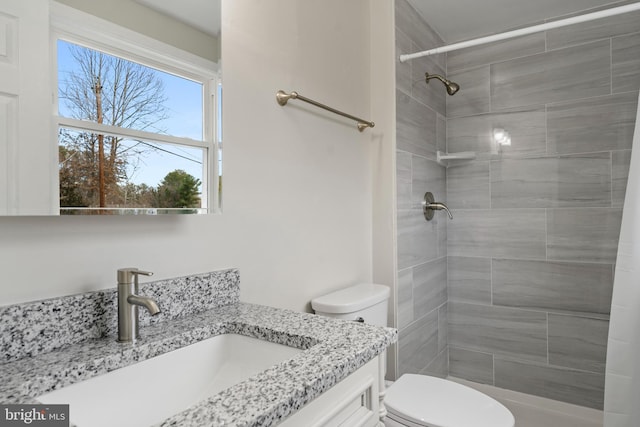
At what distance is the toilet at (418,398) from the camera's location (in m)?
1.53

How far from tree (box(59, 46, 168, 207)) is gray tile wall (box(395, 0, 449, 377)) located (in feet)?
4.56

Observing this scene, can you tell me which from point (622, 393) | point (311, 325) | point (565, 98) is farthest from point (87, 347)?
point (565, 98)

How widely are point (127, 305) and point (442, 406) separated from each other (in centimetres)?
127

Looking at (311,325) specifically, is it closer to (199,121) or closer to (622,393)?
(199,121)

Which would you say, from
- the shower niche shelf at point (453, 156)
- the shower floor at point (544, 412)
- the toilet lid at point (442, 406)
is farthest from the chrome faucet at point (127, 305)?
the shower floor at point (544, 412)

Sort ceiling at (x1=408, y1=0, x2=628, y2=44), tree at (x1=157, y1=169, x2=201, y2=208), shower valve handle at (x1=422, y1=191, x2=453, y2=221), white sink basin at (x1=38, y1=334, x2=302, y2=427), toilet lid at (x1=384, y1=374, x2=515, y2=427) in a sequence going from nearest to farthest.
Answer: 1. white sink basin at (x1=38, y1=334, x2=302, y2=427)
2. tree at (x1=157, y1=169, x2=201, y2=208)
3. toilet lid at (x1=384, y1=374, x2=515, y2=427)
4. ceiling at (x1=408, y1=0, x2=628, y2=44)
5. shower valve handle at (x1=422, y1=191, x2=453, y2=221)

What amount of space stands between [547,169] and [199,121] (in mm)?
2187

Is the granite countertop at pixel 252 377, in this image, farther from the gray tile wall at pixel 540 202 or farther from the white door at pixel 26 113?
the gray tile wall at pixel 540 202

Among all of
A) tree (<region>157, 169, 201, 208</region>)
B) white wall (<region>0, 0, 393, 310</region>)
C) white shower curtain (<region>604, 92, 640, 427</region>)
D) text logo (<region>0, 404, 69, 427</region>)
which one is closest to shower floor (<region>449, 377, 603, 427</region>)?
white shower curtain (<region>604, 92, 640, 427</region>)

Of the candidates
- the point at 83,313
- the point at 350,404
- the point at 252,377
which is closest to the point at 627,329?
the point at 350,404

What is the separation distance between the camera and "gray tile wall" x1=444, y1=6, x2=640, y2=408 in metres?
2.36

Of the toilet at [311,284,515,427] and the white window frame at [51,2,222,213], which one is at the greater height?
the white window frame at [51,2,222,213]

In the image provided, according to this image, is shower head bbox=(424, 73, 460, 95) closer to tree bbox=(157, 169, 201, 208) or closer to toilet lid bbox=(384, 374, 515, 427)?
toilet lid bbox=(384, 374, 515, 427)

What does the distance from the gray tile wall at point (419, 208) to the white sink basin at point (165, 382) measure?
121cm
